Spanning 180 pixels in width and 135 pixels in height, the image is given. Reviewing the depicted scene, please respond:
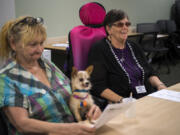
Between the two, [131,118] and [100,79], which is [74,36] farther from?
[131,118]

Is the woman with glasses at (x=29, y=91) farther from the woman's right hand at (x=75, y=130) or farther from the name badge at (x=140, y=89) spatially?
the name badge at (x=140, y=89)

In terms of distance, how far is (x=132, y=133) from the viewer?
3.43 ft

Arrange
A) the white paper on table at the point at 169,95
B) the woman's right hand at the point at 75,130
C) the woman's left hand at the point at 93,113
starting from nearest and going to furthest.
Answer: the woman's right hand at the point at 75,130 < the woman's left hand at the point at 93,113 < the white paper on table at the point at 169,95

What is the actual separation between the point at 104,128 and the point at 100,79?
0.72m

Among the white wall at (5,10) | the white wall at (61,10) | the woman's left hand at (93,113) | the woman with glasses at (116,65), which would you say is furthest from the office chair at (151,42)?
the woman's left hand at (93,113)

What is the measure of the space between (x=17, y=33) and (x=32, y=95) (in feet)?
1.04

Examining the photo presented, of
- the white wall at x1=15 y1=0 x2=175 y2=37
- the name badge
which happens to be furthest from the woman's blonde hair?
the white wall at x1=15 y1=0 x2=175 y2=37

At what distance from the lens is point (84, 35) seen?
1792 mm

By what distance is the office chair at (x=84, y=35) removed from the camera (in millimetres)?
1764

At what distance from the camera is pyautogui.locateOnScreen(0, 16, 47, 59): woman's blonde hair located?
1.11 metres

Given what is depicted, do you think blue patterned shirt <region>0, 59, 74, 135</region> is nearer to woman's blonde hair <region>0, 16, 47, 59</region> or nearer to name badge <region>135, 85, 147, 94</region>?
woman's blonde hair <region>0, 16, 47, 59</region>

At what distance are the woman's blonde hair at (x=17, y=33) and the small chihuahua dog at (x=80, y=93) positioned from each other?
28cm

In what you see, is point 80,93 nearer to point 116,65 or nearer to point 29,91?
point 29,91

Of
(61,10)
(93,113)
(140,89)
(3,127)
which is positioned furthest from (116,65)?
(61,10)
